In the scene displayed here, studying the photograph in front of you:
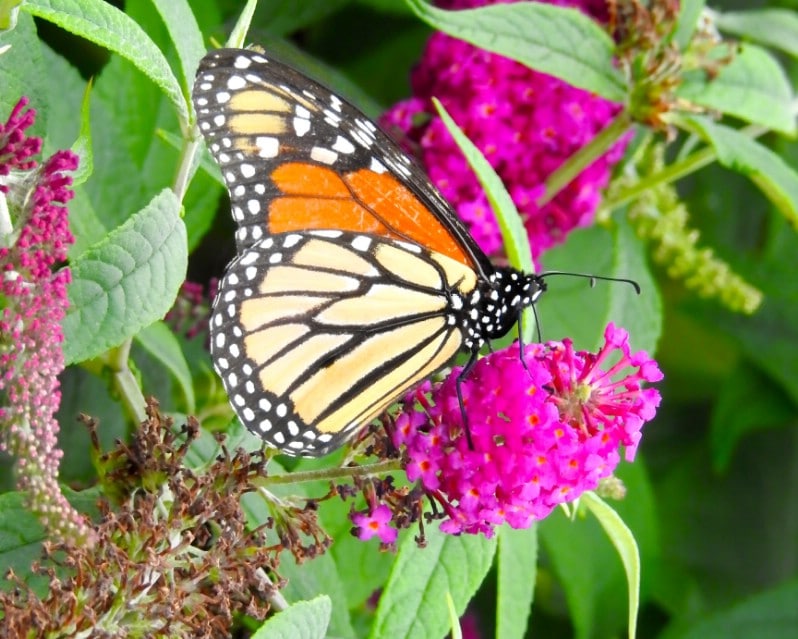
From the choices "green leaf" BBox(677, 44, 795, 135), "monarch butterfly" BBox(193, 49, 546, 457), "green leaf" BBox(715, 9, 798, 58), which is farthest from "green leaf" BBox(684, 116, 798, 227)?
"monarch butterfly" BBox(193, 49, 546, 457)

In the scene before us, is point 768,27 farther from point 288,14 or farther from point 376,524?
point 376,524

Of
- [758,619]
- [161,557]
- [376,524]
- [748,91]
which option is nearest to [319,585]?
[376,524]

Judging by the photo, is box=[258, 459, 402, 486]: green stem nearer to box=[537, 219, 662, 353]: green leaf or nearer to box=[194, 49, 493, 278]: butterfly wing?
box=[194, 49, 493, 278]: butterfly wing

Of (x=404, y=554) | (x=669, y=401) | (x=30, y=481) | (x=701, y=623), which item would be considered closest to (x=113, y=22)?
(x=30, y=481)

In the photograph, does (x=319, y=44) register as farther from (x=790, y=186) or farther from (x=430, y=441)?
(x=430, y=441)

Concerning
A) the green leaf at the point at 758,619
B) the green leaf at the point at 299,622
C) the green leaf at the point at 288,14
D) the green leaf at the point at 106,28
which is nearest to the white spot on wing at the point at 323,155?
the green leaf at the point at 106,28

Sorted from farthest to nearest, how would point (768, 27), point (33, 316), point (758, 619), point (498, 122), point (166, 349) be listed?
point (758, 619)
point (768, 27)
point (498, 122)
point (166, 349)
point (33, 316)

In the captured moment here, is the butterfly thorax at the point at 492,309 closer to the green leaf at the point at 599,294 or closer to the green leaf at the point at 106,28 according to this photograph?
the green leaf at the point at 599,294
